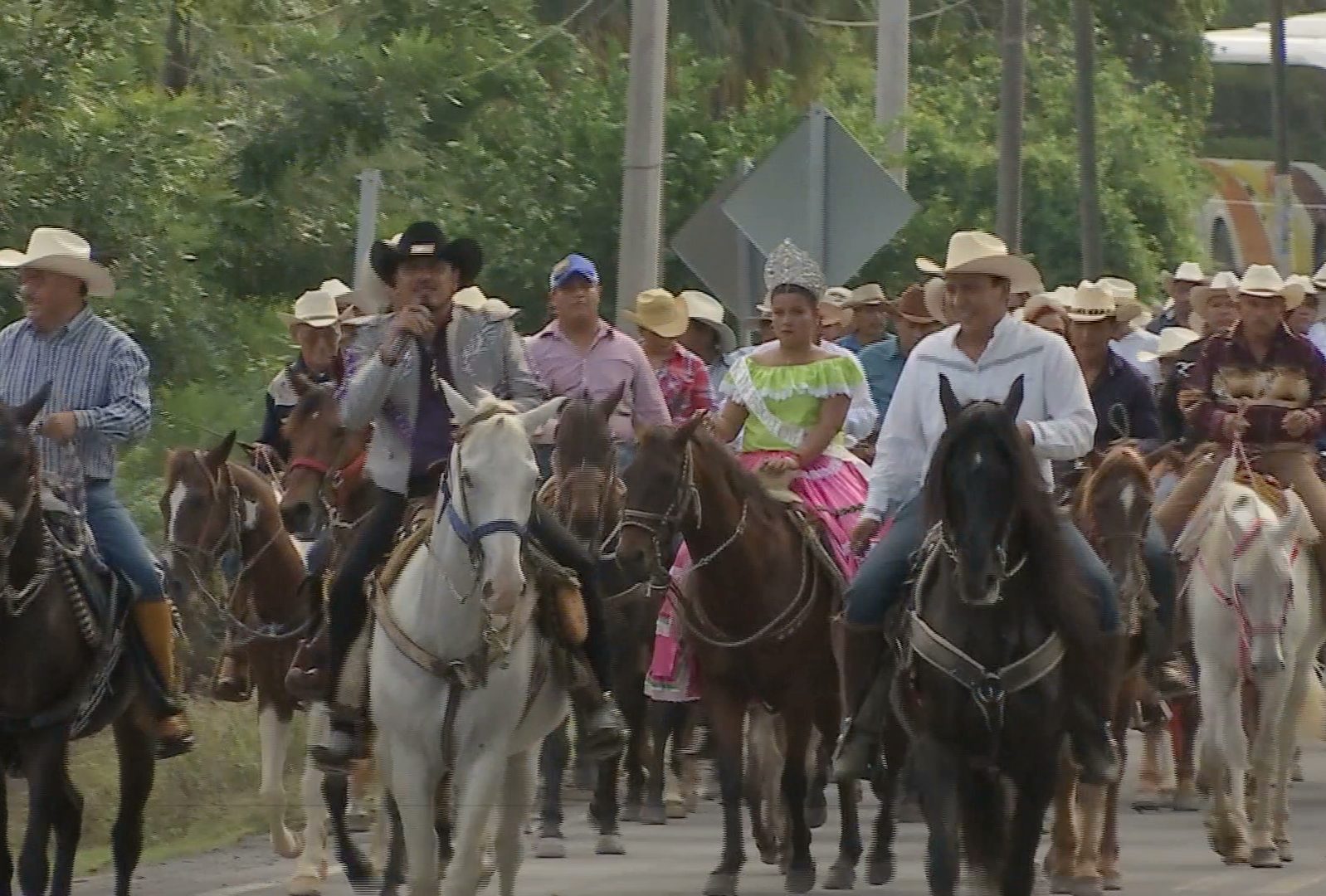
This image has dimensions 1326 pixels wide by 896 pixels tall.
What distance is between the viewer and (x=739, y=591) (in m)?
14.2

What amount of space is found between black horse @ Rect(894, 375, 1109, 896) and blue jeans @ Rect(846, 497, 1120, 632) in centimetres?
34

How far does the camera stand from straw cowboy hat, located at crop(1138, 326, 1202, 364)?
65.7ft

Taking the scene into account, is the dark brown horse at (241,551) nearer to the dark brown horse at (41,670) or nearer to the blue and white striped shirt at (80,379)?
the dark brown horse at (41,670)

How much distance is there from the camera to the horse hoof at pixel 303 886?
13.3 meters

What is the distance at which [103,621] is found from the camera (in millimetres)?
12508

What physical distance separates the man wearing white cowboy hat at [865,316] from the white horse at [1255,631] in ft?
16.9

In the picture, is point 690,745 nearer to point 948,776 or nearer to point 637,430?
point 637,430

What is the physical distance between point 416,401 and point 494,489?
1383 mm

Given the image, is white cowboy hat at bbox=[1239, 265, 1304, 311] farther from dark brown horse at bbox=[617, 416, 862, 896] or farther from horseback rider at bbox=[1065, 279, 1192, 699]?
dark brown horse at bbox=[617, 416, 862, 896]

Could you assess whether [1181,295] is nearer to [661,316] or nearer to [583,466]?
[661,316]

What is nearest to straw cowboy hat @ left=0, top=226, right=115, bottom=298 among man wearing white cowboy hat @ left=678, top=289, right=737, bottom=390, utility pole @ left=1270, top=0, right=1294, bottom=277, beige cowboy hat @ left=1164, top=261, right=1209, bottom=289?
man wearing white cowboy hat @ left=678, top=289, right=737, bottom=390

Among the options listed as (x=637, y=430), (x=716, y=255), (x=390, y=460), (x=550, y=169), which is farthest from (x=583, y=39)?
(x=390, y=460)

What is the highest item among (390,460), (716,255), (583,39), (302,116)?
(583,39)

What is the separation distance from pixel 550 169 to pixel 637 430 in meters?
12.0
